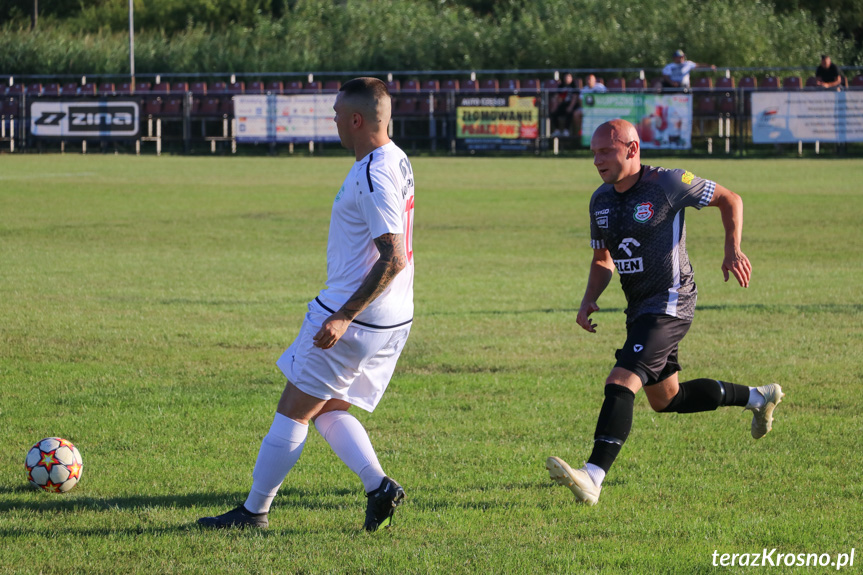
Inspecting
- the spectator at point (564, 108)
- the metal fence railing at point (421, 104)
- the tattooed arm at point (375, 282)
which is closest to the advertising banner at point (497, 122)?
the metal fence railing at point (421, 104)

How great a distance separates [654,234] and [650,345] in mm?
524

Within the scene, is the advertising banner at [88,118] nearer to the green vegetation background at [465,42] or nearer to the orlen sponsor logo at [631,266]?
the green vegetation background at [465,42]

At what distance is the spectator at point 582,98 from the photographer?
108ft

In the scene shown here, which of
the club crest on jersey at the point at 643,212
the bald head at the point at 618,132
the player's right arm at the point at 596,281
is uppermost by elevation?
the bald head at the point at 618,132

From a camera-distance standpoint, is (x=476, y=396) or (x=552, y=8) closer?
(x=476, y=396)

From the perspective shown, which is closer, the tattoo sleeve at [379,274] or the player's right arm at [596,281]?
the tattoo sleeve at [379,274]

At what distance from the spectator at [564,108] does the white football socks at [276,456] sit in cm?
2952

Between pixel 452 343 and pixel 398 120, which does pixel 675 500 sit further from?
pixel 398 120

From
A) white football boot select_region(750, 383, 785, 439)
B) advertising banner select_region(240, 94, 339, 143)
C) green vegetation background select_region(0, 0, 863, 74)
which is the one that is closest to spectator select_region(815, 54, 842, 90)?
green vegetation background select_region(0, 0, 863, 74)

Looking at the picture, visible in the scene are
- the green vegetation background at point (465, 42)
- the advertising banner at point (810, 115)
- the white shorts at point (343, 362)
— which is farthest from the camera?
the green vegetation background at point (465, 42)

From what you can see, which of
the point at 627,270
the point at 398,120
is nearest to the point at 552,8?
the point at 398,120

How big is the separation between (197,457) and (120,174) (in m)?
23.6

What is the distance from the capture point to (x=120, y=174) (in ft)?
92.1

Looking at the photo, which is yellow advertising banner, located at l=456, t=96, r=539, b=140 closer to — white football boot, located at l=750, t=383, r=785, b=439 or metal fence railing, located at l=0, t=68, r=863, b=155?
metal fence railing, located at l=0, t=68, r=863, b=155
